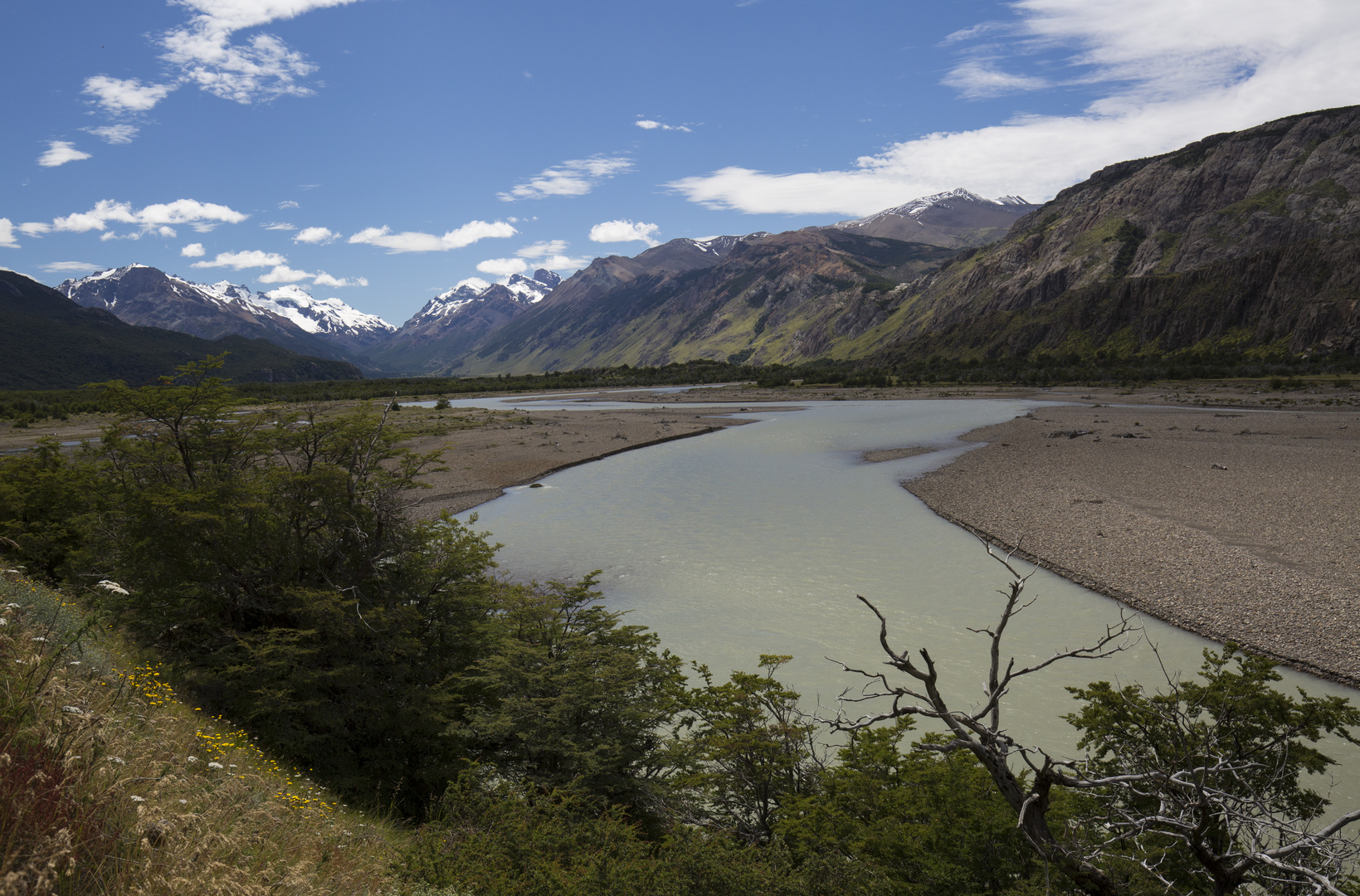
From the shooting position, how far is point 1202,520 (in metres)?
26.1

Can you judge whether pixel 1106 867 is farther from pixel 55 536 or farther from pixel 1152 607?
pixel 55 536

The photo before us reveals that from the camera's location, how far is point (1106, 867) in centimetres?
700

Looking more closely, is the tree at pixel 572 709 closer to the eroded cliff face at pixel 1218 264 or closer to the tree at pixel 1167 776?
the tree at pixel 1167 776

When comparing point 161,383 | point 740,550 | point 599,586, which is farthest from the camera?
point 740,550

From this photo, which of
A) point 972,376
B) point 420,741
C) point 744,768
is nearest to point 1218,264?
point 972,376

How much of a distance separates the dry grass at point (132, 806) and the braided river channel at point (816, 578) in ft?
29.6

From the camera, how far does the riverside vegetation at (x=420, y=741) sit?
563 cm

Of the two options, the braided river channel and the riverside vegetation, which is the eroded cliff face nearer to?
the braided river channel

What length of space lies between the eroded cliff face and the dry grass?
162421 millimetres

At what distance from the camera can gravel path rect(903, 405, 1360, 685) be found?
57.9ft

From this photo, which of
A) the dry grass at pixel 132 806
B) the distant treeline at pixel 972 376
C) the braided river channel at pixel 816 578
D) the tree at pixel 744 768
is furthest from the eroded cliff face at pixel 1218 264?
the dry grass at pixel 132 806

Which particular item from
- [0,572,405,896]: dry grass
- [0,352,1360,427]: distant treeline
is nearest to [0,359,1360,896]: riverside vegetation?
[0,572,405,896]: dry grass

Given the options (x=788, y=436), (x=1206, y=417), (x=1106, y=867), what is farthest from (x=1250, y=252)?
(x=1106, y=867)

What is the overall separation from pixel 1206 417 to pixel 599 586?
215 ft
